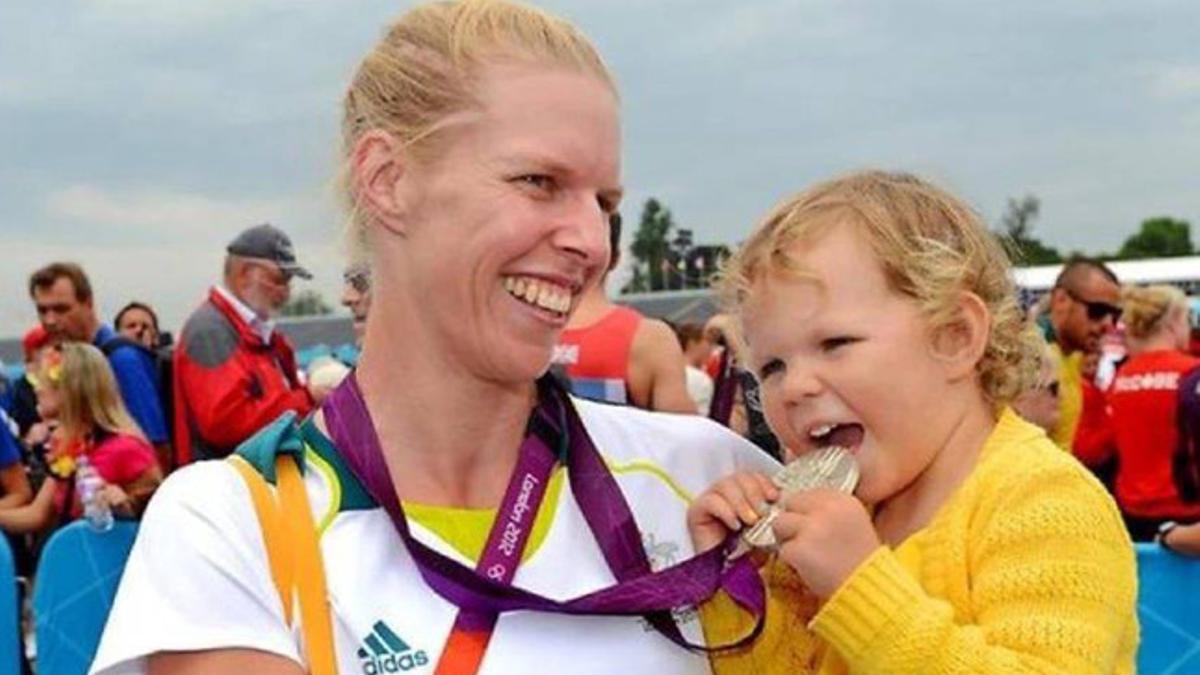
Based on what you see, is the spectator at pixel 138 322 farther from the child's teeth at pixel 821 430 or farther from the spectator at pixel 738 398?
the child's teeth at pixel 821 430

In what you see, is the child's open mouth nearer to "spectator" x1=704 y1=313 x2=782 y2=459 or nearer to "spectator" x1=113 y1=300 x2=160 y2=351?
"spectator" x1=704 y1=313 x2=782 y2=459

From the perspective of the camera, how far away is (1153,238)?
9131cm

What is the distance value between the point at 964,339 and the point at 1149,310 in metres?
4.81

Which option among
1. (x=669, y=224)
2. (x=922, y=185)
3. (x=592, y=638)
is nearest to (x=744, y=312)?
(x=922, y=185)

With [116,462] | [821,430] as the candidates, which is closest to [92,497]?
[116,462]

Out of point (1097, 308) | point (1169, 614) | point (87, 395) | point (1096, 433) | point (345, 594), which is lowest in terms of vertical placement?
point (1096, 433)

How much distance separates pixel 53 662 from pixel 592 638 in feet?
12.0

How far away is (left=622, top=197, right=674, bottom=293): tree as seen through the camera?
65.5 metres

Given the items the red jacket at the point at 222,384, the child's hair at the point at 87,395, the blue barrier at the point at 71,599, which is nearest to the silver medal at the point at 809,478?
the blue barrier at the point at 71,599

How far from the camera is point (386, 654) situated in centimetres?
165

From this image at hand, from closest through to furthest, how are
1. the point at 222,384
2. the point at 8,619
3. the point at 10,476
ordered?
1. the point at 8,619
2. the point at 222,384
3. the point at 10,476

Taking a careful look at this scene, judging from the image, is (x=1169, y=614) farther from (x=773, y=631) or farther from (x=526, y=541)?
(x=526, y=541)

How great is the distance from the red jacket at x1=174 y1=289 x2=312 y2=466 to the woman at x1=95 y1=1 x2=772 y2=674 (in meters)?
4.34

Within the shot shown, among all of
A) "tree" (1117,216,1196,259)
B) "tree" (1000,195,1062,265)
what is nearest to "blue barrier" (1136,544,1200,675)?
"tree" (1000,195,1062,265)
